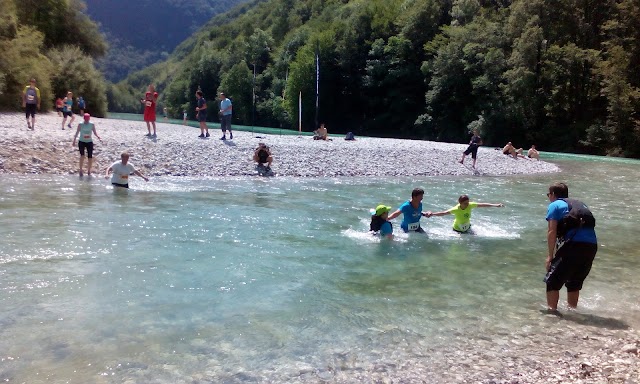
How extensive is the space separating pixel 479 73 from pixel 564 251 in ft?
165

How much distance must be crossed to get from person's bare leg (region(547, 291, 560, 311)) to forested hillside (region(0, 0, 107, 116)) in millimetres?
31022

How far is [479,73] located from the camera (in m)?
54.2

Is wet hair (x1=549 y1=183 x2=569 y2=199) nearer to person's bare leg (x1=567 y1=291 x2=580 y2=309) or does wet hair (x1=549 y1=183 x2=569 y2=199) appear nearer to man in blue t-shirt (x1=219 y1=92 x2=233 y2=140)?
person's bare leg (x1=567 y1=291 x2=580 y2=309)

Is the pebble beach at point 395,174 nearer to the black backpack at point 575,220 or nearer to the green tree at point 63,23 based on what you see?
the black backpack at point 575,220

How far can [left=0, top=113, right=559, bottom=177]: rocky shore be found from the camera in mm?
18500

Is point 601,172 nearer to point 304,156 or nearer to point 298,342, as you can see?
point 304,156

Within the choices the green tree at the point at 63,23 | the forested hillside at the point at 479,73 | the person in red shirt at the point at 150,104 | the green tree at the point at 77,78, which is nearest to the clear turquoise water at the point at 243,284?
the person in red shirt at the point at 150,104

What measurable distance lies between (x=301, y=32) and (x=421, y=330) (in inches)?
3367

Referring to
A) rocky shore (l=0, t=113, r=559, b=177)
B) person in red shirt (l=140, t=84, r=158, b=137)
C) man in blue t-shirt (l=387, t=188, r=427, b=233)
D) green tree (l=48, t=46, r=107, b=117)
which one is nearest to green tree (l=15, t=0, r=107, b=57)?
green tree (l=48, t=46, r=107, b=117)

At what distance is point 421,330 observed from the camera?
6398 mm

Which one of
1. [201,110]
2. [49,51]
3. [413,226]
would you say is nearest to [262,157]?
[201,110]

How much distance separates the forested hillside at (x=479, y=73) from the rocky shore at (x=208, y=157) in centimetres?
2180

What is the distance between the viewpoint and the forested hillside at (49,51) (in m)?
32.6

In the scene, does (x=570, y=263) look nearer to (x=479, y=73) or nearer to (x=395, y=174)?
(x=395, y=174)
